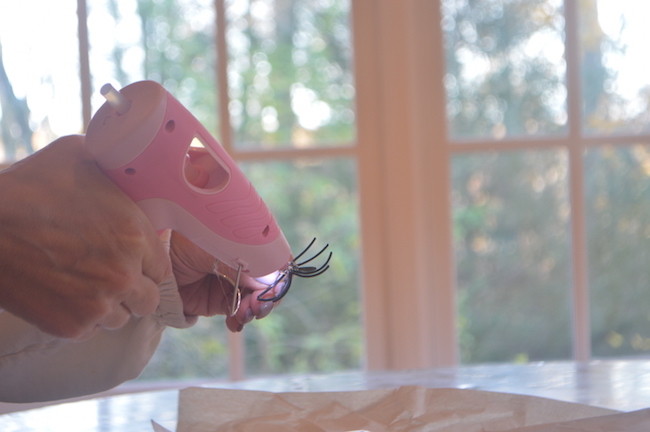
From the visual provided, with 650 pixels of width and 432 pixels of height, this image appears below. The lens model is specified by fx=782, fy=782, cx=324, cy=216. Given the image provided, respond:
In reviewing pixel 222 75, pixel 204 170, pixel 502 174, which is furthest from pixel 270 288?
pixel 502 174

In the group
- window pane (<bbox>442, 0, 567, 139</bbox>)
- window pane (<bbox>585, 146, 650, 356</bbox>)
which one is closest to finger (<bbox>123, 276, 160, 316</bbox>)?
window pane (<bbox>442, 0, 567, 139</bbox>)

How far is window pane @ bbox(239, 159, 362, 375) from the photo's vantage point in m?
2.11

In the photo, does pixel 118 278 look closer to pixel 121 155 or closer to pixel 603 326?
pixel 121 155

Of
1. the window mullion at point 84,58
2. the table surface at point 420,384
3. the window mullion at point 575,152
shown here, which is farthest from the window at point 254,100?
the table surface at point 420,384

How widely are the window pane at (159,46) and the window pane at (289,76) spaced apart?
7 cm

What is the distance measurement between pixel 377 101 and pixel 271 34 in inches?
14.7

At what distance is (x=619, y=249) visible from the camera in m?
1.68

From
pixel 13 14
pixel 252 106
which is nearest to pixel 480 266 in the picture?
pixel 252 106

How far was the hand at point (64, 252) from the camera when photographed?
0.63 meters

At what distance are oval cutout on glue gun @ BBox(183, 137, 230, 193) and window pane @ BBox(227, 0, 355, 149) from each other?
3.18 ft

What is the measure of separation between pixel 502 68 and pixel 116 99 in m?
1.13

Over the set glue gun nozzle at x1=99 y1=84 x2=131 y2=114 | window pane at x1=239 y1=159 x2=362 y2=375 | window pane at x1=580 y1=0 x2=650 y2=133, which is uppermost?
window pane at x1=580 y1=0 x2=650 y2=133

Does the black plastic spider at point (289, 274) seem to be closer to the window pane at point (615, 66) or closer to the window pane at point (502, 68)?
the window pane at point (502, 68)

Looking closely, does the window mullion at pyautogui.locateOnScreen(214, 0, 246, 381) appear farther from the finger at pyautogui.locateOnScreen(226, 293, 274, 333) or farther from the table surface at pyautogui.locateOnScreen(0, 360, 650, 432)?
the finger at pyautogui.locateOnScreen(226, 293, 274, 333)
